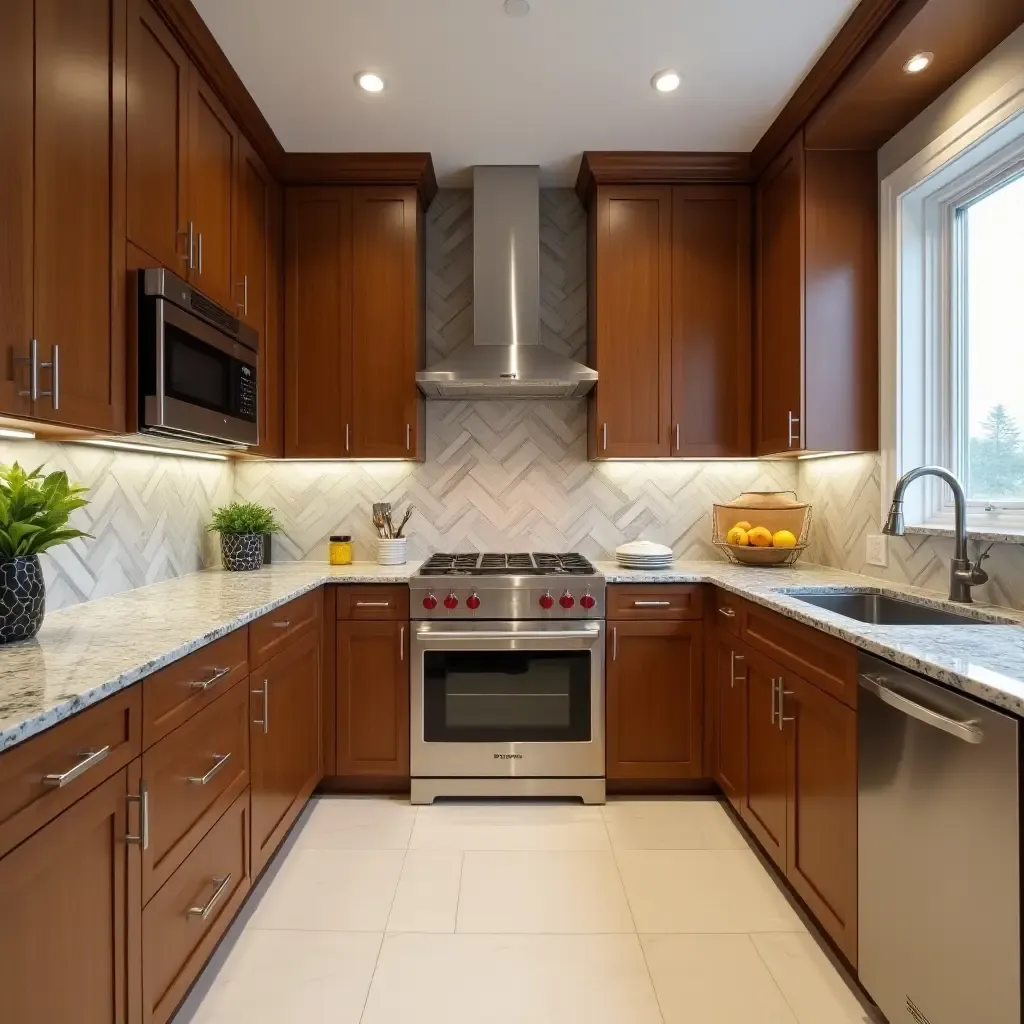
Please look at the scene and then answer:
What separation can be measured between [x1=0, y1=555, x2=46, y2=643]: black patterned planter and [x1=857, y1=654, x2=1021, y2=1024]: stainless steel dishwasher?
1923 mm

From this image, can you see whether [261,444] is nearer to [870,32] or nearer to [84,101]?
[84,101]

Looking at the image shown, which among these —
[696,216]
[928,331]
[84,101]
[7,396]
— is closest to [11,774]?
[7,396]

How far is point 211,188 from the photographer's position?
90.9 inches

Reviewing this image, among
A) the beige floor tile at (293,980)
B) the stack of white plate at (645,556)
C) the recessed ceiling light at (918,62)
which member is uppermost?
the recessed ceiling light at (918,62)

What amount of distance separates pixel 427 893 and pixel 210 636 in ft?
3.70

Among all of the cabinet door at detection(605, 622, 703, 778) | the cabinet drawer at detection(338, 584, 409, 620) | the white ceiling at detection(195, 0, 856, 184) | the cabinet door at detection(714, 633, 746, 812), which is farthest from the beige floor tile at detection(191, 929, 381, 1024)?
the white ceiling at detection(195, 0, 856, 184)

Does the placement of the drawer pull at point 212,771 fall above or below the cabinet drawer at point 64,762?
below

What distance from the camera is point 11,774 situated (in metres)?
0.94

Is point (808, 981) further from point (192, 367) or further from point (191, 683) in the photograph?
point (192, 367)

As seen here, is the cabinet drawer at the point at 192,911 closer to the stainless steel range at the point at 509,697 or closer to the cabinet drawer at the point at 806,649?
the stainless steel range at the point at 509,697

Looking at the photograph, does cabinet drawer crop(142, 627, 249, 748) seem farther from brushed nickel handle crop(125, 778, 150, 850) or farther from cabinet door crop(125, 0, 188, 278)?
cabinet door crop(125, 0, 188, 278)

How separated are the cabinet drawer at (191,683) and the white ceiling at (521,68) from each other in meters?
1.94

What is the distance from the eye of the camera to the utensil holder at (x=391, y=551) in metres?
3.12

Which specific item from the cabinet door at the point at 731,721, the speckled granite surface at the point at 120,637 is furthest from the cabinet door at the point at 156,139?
the cabinet door at the point at 731,721
